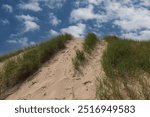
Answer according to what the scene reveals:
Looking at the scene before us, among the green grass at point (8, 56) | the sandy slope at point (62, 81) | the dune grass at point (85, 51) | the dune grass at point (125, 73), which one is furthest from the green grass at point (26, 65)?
the dune grass at point (125, 73)

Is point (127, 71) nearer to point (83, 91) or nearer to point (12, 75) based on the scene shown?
point (83, 91)

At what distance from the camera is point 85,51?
1166 centimetres

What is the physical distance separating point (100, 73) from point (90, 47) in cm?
242

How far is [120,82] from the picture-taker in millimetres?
9016

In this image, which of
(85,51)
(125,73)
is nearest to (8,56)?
(85,51)

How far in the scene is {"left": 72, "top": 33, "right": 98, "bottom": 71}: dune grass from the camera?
10785 millimetres

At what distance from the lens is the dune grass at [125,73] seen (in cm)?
840

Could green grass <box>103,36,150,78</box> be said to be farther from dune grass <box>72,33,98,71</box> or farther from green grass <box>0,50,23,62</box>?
green grass <box>0,50,23,62</box>

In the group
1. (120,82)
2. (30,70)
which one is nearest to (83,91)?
(120,82)

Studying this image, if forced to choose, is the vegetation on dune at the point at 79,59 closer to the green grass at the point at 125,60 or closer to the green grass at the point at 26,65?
the green grass at the point at 125,60

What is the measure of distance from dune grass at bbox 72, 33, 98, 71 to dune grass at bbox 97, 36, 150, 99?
0.67 m

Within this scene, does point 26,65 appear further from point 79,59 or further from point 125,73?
point 125,73

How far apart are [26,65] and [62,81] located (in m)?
1.85

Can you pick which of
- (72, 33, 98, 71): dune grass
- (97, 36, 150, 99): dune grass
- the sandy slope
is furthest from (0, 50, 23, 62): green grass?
(97, 36, 150, 99): dune grass
